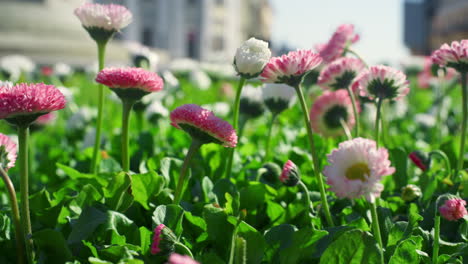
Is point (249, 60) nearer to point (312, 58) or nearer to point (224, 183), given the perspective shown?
point (312, 58)

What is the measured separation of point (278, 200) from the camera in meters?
1.20

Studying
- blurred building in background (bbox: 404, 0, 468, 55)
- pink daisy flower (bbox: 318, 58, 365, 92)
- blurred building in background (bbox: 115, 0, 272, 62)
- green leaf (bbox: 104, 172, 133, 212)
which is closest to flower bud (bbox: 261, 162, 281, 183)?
pink daisy flower (bbox: 318, 58, 365, 92)

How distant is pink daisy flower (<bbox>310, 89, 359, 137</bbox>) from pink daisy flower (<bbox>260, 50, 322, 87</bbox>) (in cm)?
43

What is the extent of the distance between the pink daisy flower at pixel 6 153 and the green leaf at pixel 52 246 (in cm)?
12

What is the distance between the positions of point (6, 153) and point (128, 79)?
0.22 meters

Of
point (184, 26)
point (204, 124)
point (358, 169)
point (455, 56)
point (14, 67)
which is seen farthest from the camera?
point (184, 26)

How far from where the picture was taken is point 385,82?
0.97 m

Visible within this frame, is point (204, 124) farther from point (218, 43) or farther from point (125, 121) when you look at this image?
point (218, 43)

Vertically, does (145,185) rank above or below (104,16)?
below

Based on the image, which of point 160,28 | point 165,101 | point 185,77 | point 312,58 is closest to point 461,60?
point 312,58

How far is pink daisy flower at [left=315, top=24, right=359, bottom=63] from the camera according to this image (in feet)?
3.75

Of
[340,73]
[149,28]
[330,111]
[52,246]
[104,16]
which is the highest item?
[104,16]

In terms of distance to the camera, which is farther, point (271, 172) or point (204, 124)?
point (271, 172)

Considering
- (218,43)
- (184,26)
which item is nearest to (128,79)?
(184,26)
